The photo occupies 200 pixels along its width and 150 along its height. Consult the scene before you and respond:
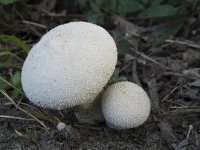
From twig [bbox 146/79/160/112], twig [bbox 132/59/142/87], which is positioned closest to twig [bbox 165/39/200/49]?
twig [bbox 132/59/142/87]

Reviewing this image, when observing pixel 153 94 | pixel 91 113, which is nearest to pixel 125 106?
pixel 91 113

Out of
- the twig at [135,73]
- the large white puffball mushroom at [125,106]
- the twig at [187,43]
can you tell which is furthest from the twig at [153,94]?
the twig at [187,43]

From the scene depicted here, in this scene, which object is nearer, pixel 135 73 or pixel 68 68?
pixel 68 68

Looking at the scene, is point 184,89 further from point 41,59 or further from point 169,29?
point 41,59

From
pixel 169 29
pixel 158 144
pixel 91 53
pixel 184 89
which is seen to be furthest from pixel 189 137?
pixel 169 29

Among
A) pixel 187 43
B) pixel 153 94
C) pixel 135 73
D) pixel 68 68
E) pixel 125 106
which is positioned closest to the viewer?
pixel 68 68

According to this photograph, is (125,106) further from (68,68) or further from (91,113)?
(68,68)
